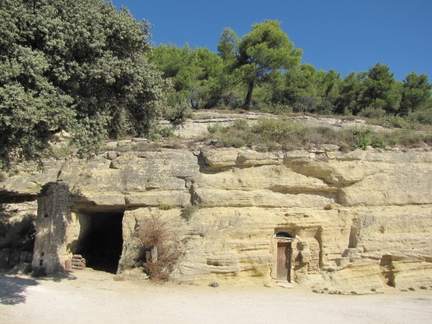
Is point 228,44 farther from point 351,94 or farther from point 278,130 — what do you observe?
point 278,130

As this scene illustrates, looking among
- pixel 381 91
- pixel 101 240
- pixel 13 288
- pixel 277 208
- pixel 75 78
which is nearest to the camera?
pixel 75 78

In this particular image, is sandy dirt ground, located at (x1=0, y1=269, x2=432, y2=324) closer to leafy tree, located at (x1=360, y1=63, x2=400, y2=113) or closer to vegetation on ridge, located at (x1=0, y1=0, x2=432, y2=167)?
vegetation on ridge, located at (x1=0, y1=0, x2=432, y2=167)

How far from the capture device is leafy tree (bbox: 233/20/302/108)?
2586 cm

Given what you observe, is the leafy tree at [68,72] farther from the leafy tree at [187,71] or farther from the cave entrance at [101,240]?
the leafy tree at [187,71]

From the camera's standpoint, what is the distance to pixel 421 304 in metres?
12.0

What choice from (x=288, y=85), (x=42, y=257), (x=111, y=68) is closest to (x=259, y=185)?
(x=111, y=68)

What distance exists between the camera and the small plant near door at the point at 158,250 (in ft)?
42.7

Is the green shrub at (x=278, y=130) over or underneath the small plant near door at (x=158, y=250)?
over

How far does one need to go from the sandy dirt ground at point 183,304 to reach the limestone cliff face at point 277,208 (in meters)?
0.91

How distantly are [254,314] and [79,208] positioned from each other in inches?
325

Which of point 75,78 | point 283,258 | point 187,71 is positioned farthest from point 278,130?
point 187,71

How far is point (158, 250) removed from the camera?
13.3m

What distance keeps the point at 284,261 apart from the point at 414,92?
2328cm

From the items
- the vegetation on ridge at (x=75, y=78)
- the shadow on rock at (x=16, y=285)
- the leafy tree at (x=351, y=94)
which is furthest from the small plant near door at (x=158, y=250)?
the leafy tree at (x=351, y=94)
